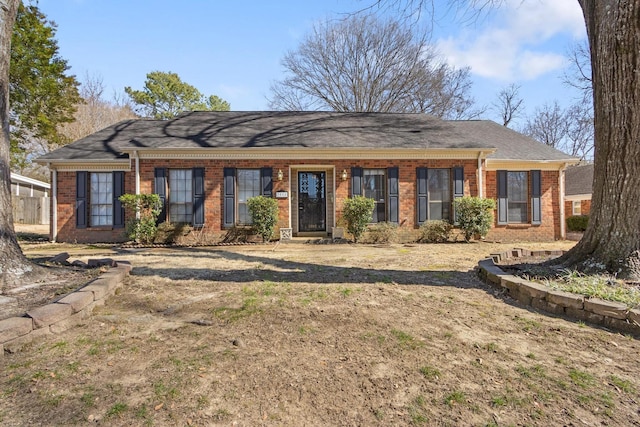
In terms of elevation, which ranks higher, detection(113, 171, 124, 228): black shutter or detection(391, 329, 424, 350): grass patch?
detection(113, 171, 124, 228): black shutter

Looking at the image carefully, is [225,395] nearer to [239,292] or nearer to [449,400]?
[449,400]

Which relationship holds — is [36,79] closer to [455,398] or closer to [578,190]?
[455,398]

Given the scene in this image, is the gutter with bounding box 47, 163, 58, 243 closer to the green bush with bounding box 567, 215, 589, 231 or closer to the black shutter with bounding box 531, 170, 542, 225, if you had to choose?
the black shutter with bounding box 531, 170, 542, 225

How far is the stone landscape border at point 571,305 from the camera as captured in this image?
2.96m

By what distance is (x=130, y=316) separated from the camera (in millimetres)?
3309

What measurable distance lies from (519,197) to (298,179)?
714 centimetres

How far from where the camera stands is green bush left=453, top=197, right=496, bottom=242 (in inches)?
387

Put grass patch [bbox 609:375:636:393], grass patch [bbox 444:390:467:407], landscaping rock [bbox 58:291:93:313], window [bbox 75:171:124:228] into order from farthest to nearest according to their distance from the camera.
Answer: window [bbox 75:171:124:228] < landscaping rock [bbox 58:291:93:313] < grass patch [bbox 609:375:636:393] < grass patch [bbox 444:390:467:407]

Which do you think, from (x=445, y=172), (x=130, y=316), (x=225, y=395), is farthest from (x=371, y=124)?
(x=225, y=395)

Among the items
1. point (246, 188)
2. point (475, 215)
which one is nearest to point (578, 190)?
point (475, 215)

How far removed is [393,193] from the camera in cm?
1038

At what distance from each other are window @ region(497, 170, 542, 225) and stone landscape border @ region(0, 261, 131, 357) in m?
10.8

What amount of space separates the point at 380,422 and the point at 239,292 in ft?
8.86

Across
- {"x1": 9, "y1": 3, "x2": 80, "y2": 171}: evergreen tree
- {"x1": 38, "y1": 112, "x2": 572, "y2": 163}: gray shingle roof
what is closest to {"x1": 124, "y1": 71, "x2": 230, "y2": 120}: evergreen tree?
{"x1": 9, "y1": 3, "x2": 80, "y2": 171}: evergreen tree
